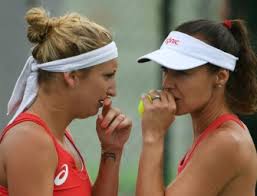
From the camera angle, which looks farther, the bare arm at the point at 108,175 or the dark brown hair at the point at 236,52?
the bare arm at the point at 108,175

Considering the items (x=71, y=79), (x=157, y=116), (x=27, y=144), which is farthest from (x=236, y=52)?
(x=27, y=144)

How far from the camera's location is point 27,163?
2.59 meters

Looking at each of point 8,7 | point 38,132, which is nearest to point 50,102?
point 38,132

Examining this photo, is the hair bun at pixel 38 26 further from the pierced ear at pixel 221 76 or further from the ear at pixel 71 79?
the pierced ear at pixel 221 76

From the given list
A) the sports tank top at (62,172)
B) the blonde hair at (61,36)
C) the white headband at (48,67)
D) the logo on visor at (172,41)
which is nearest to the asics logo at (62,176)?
the sports tank top at (62,172)

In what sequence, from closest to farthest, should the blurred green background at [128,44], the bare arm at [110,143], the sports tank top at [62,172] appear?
the sports tank top at [62,172]
the bare arm at [110,143]
the blurred green background at [128,44]

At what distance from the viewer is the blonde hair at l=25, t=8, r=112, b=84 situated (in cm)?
279

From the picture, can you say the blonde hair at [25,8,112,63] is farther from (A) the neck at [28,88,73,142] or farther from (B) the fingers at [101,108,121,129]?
(B) the fingers at [101,108,121,129]

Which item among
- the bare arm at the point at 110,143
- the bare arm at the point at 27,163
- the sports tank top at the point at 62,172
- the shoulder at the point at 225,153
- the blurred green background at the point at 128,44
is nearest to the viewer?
the bare arm at the point at 27,163

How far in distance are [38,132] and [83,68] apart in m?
0.32

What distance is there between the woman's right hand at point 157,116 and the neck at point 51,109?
1.06ft

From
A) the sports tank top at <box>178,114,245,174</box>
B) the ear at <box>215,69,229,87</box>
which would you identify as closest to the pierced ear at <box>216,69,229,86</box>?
the ear at <box>215,69,229,87</box>

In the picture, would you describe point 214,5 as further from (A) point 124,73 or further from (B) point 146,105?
(B) point 146,105

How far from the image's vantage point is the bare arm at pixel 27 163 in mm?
2590
